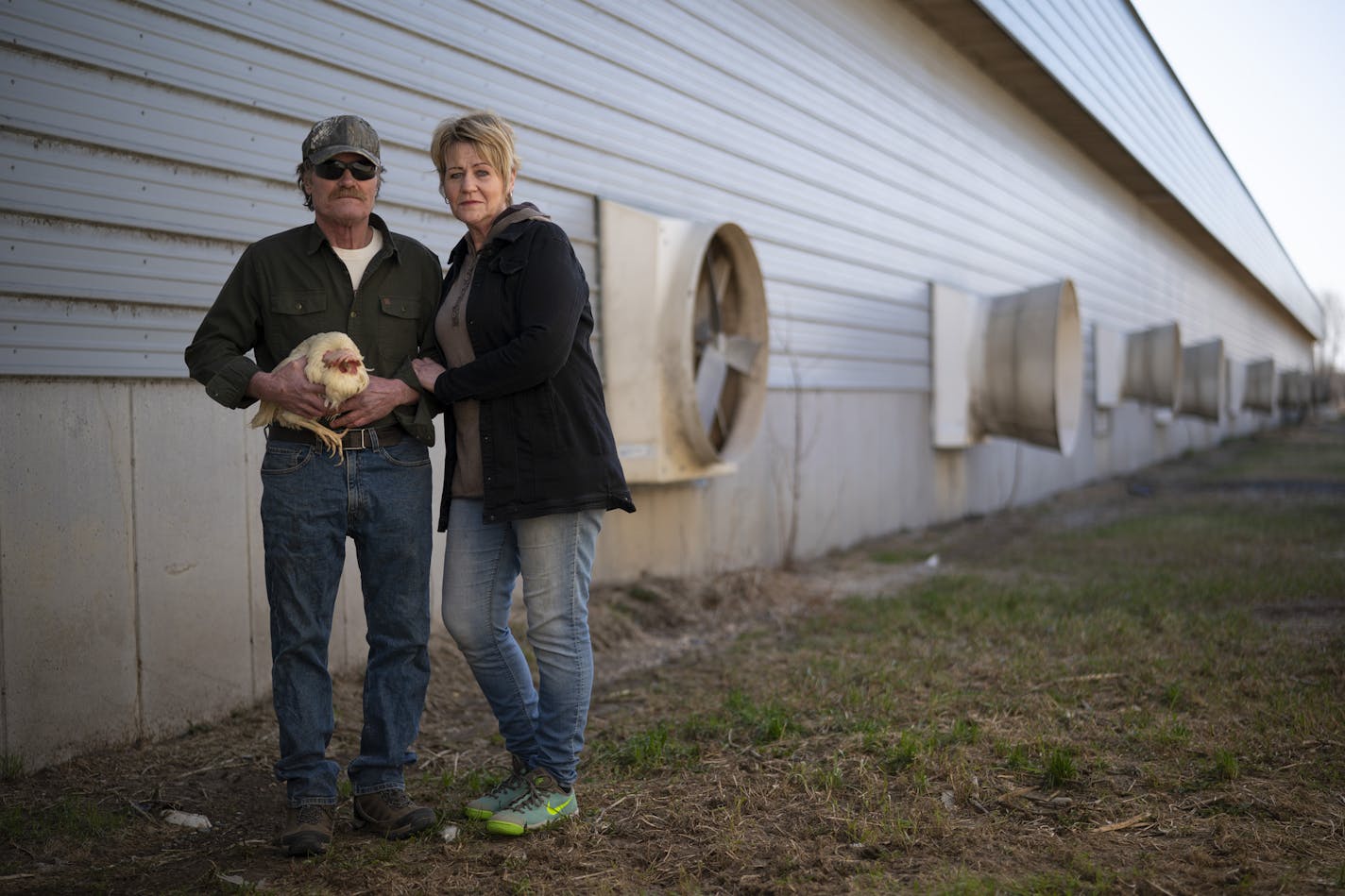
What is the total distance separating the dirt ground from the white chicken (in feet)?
3.61

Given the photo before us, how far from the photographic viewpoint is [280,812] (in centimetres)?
333

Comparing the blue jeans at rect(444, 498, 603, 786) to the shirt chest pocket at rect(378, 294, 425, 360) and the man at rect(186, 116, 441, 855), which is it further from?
the shirt chest pocket at rect(378, 294, 425, 360)

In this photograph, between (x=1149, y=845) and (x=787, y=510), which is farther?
(x=787, y=510)

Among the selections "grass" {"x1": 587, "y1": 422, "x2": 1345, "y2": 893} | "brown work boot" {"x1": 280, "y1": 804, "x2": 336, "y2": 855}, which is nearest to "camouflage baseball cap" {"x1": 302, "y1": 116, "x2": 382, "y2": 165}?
"brown work boot" {"x1": 280, "y1": 804, "x2": 336, "y2": 855}

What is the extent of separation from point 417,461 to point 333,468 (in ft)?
0.82

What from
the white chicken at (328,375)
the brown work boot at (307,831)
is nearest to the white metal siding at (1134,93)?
the white chicken at (328,375)

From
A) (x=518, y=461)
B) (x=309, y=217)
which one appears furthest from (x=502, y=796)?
(x=309, y=217)

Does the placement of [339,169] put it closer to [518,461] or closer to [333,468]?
[333,468]

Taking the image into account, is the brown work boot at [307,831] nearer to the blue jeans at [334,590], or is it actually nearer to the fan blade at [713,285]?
the blue jeans at [334,590]

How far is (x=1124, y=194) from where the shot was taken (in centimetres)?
1864

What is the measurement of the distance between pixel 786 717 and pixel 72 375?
2.80 metres

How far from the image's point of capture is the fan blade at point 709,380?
21.4ft

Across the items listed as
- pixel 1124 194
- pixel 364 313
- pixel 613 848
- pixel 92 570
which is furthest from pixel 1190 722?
pixel 1124 194

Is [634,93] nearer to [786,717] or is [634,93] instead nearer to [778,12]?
[778,12]
